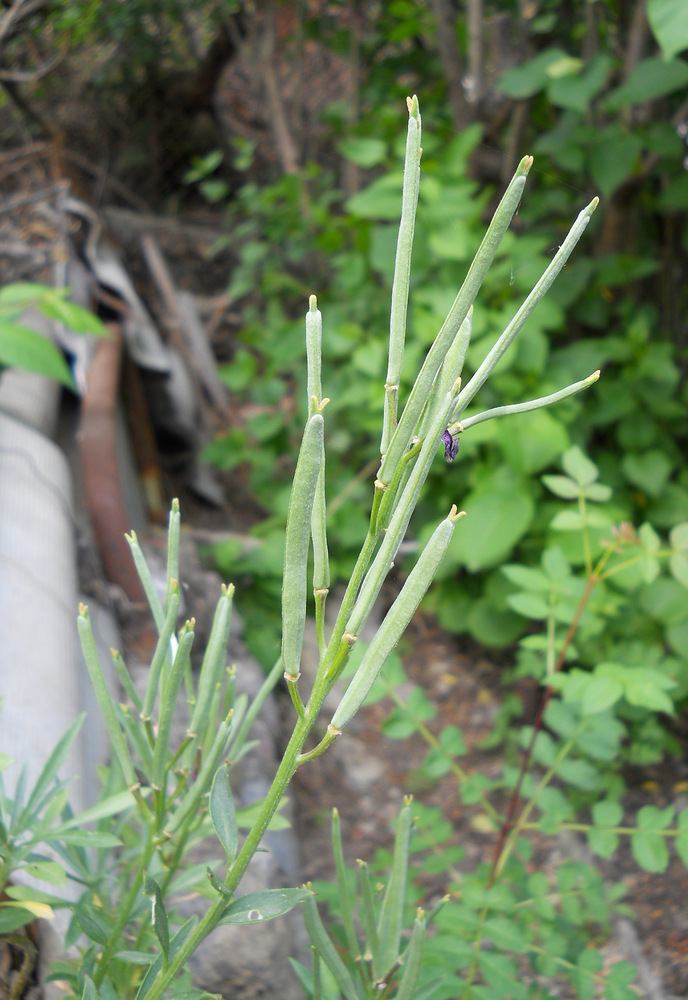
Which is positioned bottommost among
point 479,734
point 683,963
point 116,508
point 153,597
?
point 479,734

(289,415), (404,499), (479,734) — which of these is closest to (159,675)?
(404,499)

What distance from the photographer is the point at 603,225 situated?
2.01 meters

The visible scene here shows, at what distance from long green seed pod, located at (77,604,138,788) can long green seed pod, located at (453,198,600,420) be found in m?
0.31

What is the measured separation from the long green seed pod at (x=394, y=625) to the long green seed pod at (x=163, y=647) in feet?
0.51

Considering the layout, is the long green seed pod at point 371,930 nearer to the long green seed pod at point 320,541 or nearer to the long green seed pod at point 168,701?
the long green seed pod at point 168,701

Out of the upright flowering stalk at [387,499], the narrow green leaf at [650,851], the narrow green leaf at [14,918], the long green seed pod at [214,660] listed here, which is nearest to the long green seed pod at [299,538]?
the upright flowering stalk at [387,499]

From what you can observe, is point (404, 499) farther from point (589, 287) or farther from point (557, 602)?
point (589, 287)

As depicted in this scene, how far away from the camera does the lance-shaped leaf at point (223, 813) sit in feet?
1.44

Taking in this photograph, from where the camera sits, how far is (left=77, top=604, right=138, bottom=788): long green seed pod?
Result: 0.54 m

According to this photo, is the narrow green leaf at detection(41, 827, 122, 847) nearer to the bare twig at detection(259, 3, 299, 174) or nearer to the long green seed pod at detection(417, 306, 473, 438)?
the long green seed pod at detection(417, 306, 473, 438)

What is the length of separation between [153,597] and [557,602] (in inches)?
27.7

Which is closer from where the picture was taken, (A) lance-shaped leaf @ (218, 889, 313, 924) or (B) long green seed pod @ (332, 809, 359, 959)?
(A) lance-shaped leaf @ (218, 889, 313, 924)

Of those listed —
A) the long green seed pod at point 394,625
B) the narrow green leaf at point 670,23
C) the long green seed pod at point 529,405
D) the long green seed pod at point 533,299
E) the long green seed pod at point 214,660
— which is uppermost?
the long green seed pod at point 533,299

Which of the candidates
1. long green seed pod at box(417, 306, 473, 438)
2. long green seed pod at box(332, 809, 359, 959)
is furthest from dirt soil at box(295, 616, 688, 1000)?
long green seed pod at box(417, 306, 473, 438)
